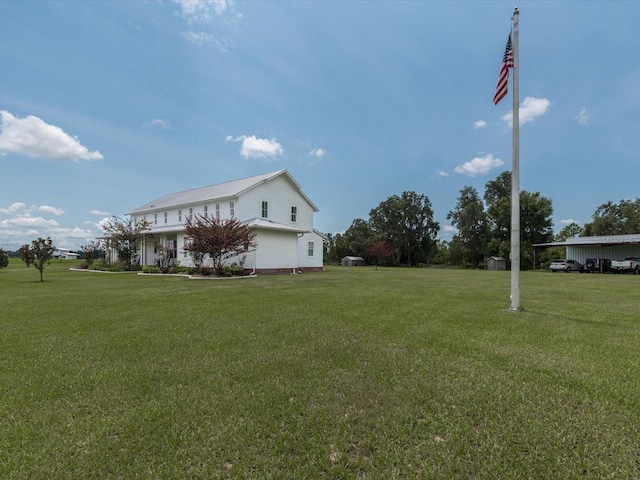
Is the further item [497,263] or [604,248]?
[497,263]

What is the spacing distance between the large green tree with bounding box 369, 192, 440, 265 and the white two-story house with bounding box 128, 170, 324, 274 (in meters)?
28.9

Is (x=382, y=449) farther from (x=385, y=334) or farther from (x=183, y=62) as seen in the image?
(x=183, y=62)

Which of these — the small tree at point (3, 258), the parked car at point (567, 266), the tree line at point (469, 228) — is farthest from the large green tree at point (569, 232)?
the small tree at point (3, 258)

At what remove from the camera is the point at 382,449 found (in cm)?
241

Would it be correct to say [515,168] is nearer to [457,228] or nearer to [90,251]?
[90,251]

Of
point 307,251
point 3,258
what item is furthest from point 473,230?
point 3,258

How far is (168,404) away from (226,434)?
871mm

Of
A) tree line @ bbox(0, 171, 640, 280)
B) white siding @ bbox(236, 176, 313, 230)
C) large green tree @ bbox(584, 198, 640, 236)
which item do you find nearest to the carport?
tree line @ bbox(0, 171, 640, 280)

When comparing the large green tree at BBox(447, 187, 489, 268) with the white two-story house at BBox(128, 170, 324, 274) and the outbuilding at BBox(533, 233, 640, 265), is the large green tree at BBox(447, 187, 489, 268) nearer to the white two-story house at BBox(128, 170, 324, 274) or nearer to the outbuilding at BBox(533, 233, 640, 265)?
the outbuilding at BBox(533, 233, 640, 265)

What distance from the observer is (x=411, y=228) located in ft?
176

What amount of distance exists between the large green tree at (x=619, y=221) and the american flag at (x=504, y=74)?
178 ft

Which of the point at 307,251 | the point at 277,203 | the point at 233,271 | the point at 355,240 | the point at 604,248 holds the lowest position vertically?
the point at 233,271

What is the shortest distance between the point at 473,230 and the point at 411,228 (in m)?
10.0

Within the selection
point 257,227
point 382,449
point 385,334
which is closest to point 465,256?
point 257,227
